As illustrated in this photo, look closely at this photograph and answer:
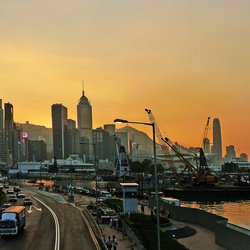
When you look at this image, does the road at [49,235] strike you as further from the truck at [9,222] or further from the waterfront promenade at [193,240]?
the waterfront promenade at [193,240]

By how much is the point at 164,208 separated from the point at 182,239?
28.0 metres

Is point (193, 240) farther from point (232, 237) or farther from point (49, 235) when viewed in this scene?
point (49, 235)

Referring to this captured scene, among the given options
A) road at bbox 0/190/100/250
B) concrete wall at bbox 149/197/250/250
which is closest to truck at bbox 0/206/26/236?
road at bbox 0/190/100/250

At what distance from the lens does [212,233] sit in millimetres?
59812

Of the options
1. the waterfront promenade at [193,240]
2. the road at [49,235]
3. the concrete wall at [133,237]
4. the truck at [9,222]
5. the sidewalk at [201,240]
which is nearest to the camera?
the concrete wall at [133,237]

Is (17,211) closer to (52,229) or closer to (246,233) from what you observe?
(52,229)

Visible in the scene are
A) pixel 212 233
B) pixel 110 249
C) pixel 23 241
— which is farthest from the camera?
pixel 212 233

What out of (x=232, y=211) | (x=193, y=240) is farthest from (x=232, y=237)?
(x=232, y=211)

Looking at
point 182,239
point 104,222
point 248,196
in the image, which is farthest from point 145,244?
point 248,196

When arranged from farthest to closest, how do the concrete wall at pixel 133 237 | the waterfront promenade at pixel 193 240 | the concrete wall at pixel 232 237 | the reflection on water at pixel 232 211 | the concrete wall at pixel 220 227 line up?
the reflection on water at pixel 232 211, the waterfront promenade at pixel 193 240, the concrete wall at pixel 220 227, the concrete wall at pixel 232 237, the concrete wall at pixel 133 237

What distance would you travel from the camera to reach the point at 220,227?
50.9 meters

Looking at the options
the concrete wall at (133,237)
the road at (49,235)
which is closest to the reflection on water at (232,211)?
the concrete wall at (133,237)

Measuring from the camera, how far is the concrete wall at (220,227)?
43203 millimetres

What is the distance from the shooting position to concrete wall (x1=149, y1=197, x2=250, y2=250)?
43203 millimetres
